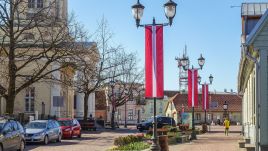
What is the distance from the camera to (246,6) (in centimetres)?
2394

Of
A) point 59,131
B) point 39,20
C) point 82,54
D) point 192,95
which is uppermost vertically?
point 39,20

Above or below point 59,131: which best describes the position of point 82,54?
above

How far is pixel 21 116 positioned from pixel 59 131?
12.1 metres

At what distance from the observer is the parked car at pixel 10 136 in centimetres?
2119

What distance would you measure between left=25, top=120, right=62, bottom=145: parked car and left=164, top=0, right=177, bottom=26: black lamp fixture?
14997mm

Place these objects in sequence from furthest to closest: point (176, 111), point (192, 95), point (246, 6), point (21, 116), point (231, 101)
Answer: point (231, 101) < point (176, 111) < point (21, 116) < point (192, 95) < point (246, 6)

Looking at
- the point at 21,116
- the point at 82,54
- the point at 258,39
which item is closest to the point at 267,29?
the point at 258,39

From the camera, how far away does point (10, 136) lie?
72.3 ft

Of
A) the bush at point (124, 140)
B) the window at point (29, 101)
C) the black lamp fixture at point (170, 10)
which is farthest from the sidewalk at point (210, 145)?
the window at point (29, 101)

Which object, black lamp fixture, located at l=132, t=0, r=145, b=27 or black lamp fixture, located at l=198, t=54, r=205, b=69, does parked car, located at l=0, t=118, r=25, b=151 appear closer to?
black lamp fixture, located at l=132, t=0, r=145, b=27

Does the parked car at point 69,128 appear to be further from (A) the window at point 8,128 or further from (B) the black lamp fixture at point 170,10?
(B) the black lamp fixture at point 170,10

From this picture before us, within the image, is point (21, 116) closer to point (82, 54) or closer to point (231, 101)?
point (82, 54)

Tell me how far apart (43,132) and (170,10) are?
50.4 ft

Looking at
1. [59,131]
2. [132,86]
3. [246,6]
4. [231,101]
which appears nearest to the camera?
[246,6]
